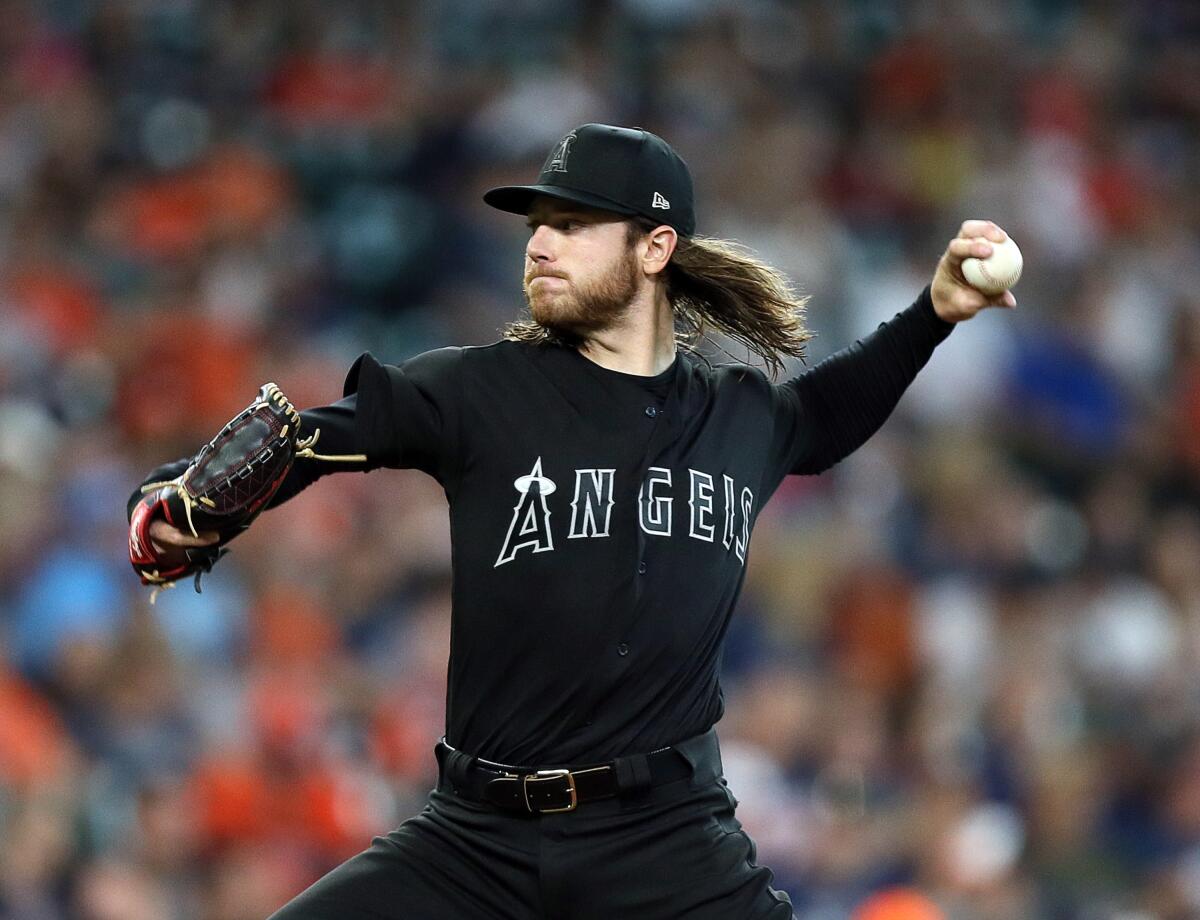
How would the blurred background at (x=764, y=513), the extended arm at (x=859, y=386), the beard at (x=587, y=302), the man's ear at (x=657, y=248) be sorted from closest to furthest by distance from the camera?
the beard at (x=587, y=302) < the man's ear at (x=657, y=248) < the extended arm at (x=859, y=386) < the blurred background at (x=764, y=513)

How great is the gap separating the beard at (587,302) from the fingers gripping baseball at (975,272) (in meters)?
0.68

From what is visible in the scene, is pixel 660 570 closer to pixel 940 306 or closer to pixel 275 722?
pixel 940 306

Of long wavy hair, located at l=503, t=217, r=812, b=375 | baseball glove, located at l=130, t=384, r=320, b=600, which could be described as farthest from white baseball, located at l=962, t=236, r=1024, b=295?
baseball glove, located at l=130, t=384, r=320, b=600

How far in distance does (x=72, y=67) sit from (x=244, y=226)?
1.19m

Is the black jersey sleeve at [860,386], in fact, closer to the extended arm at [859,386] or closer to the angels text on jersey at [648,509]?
the extended arm at [859,386]

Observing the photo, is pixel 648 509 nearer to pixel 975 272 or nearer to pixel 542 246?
pixel 542 246

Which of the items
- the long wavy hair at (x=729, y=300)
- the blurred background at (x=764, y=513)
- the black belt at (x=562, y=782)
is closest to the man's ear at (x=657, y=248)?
the long wavy hair at (x=729, y=300)

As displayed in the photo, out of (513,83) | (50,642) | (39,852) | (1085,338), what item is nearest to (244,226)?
(513,83)

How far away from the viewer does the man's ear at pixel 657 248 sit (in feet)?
12.1

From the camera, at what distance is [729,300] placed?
12.7 feet

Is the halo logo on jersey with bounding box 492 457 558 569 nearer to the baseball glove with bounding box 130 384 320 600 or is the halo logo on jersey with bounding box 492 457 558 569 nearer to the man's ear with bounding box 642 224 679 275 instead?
the baseball glove with bounding box 130 384 320 600

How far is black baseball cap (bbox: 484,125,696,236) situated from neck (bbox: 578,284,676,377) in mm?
172

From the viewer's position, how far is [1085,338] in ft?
27.1

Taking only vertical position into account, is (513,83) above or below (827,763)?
above
